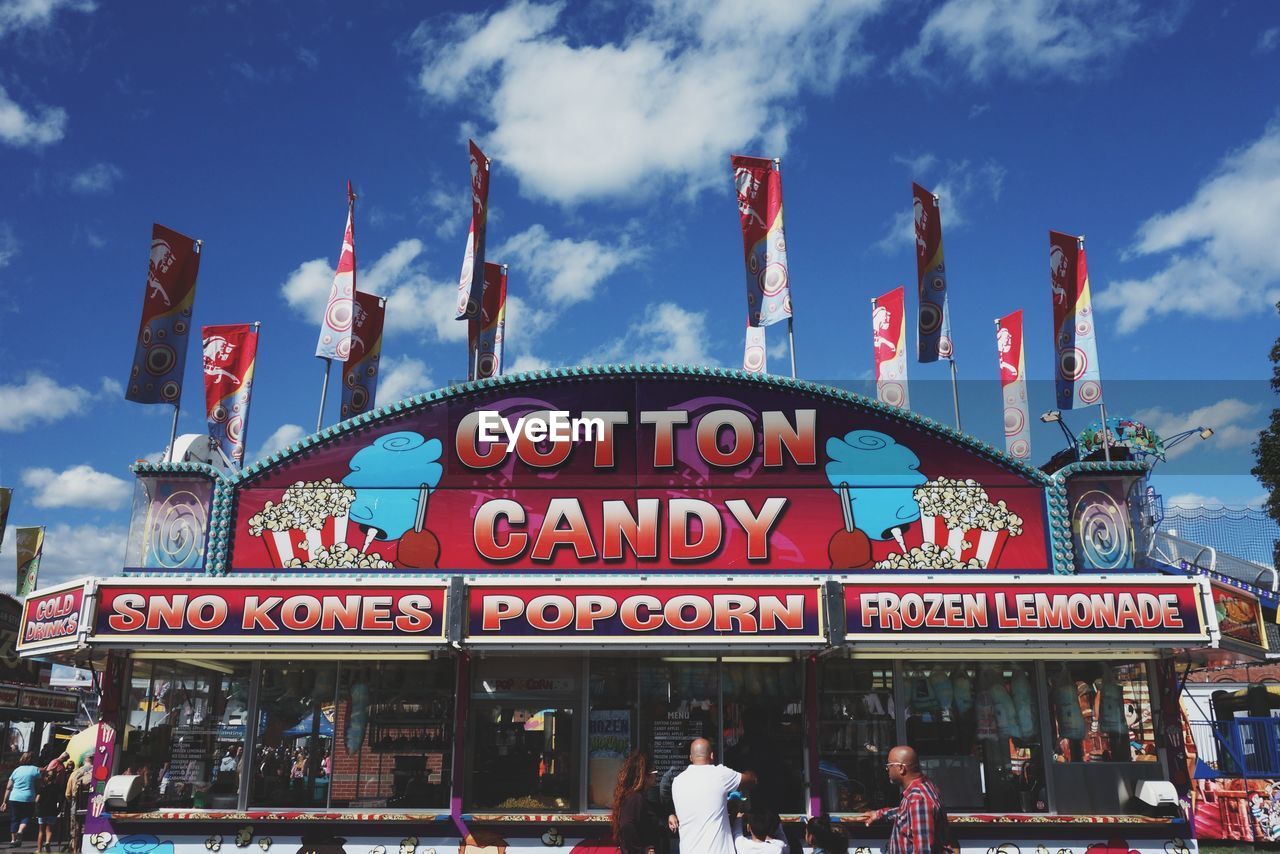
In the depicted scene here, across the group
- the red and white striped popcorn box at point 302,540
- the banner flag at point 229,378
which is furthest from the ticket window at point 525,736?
the banner flag at point 229,378

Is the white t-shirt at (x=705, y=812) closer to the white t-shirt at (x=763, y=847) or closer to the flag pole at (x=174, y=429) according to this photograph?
the white t-shirt at (x=763, y=847)

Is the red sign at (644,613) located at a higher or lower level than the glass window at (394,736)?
higher

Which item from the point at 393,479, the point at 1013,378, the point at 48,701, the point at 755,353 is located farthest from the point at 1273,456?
the point at 48,701

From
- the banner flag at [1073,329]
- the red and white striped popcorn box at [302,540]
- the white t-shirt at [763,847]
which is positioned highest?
the banner flag at [1073,329]

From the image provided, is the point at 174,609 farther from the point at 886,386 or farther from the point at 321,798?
the point at 886,386

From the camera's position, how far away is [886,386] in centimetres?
1747

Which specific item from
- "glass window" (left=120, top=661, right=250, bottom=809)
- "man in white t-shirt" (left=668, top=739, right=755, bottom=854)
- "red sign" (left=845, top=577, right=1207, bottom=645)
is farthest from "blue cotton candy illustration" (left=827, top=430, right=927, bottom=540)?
"glass window" (left=120, top=661, right=250, bottom=809)

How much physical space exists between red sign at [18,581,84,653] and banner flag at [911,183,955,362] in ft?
43.9

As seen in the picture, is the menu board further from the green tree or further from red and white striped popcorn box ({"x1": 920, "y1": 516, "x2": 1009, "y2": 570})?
the green tree

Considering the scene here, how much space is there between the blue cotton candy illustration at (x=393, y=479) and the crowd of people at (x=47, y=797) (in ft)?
24.0

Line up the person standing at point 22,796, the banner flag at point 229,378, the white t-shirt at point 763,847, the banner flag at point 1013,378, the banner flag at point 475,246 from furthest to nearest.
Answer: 1. the banner flag at point 1013,378
2. the banner flag at point 229,378
3. the person standing at point 22,796
4. the banner flag at point 475,246
5. the white t-shirt at point 763,847

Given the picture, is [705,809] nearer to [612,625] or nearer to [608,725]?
[612,625]

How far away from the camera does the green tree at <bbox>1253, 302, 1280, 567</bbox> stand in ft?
99.9

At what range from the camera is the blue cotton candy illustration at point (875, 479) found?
13.4m
